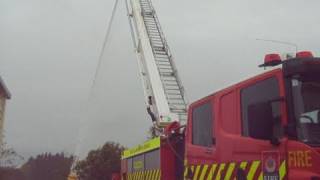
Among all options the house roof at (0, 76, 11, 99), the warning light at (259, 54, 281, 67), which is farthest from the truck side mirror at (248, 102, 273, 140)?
the house roof at (0, 76, 11, 99)

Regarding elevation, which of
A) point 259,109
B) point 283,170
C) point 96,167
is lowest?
point 283,170

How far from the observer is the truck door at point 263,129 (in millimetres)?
5055

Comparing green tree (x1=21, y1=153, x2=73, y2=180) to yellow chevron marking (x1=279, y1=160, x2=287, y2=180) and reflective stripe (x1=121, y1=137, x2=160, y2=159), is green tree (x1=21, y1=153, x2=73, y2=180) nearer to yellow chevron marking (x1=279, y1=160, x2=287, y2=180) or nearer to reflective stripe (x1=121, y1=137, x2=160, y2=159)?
reflective stripe (x1=121, y1=137, x2=160, y2=159)

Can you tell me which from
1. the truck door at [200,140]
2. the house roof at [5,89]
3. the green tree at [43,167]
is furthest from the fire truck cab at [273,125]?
the green tree at [43,167]

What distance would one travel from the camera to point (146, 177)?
8750mm

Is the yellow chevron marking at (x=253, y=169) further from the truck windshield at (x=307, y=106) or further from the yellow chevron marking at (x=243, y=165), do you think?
the truck windshield at (x=307, y=106)

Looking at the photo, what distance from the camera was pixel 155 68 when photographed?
1388cm

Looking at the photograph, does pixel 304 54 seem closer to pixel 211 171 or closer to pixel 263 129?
pixel 263 129

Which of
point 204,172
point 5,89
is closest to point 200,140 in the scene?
point 204,172

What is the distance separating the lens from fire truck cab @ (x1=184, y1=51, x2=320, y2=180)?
4.95m

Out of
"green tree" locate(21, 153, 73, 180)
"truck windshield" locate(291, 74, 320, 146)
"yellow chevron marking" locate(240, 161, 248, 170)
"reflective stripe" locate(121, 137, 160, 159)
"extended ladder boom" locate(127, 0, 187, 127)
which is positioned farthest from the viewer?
"green tree" locate(21, 153, 73, 180)

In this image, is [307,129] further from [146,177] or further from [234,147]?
[146,177]

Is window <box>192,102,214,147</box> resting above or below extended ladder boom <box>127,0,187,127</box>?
below

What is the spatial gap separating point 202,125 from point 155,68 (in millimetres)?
7159
